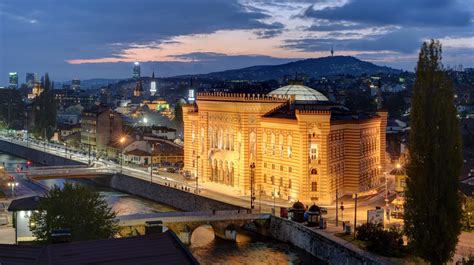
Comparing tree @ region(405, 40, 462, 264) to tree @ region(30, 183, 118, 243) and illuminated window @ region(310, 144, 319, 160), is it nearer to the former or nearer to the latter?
tree @ region(30, 183, 118, 243)

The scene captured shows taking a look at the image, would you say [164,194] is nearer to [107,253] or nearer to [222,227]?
[222,227]

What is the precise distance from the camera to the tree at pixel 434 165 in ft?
137

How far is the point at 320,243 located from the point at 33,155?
306 feet

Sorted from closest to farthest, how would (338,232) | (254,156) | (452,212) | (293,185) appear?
(452,212) → (338,232) → (293,185) → (254,156)

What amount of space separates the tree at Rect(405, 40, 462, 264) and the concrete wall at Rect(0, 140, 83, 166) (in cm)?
7791

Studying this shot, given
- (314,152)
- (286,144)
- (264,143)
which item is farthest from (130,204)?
(314,152)

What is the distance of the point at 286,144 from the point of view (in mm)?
75500

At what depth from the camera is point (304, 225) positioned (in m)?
58.6

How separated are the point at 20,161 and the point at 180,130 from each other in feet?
117

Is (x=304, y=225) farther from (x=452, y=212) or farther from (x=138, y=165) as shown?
(x=138, y=165)

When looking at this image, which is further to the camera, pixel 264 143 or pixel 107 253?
pixel 264 143

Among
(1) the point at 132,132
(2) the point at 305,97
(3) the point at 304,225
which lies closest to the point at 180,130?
(1) the point at 132,132

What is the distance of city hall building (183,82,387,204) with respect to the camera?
7300 cm

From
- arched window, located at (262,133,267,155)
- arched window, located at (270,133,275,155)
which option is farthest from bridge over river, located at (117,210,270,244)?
arched window, located at (262,133,267,155)
